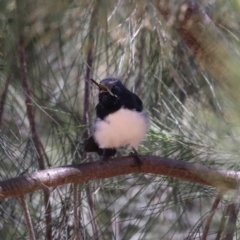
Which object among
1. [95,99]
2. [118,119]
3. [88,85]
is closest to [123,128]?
[118,119]

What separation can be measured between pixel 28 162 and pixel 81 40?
1.18 ft

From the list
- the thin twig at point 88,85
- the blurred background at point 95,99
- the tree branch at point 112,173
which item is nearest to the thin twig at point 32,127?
the blurred background at point 95,99

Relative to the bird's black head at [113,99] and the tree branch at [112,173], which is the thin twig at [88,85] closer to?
the bird's black head at [113,99]

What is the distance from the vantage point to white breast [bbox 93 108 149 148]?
1597mm

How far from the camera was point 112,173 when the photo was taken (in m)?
1.39

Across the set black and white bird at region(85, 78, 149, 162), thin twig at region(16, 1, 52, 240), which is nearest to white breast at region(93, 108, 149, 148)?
black and white bird at region(85, 78, 149, 162)

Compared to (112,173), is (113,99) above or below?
above

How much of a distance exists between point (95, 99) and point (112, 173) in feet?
1.67

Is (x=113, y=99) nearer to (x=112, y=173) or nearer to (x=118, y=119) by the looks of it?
(x=118, y=119)

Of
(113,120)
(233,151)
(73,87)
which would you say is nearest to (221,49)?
(233,151)

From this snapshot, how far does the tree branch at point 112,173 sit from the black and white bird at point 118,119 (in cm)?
15

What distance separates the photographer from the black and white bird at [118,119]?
62.9 inches

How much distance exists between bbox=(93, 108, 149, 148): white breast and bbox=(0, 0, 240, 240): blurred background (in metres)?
0.03

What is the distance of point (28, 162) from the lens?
1.76m
